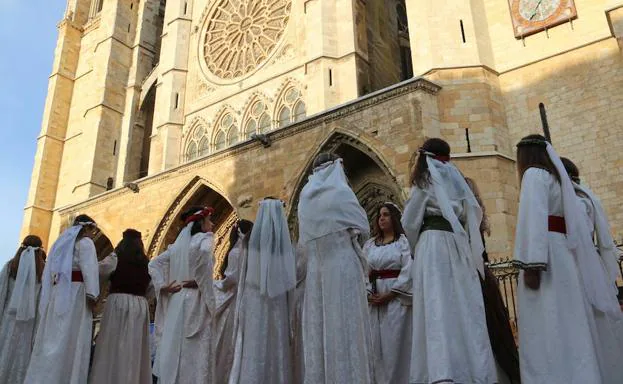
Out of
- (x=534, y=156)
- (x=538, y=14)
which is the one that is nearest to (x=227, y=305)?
(x=534, y=156)

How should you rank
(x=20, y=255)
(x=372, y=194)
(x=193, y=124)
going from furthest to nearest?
1. (x=193, y=124)
2. (x=372, y=194)
3. (x=20, y=255)

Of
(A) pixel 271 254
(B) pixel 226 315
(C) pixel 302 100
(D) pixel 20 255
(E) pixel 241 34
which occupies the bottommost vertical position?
(B) pixel 226 315

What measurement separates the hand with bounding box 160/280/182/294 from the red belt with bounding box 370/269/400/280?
147 centimetres

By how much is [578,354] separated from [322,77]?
10.4 meters

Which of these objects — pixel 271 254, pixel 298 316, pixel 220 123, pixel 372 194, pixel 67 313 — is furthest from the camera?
pixel 220 123

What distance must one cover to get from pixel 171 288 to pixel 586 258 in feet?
9.43

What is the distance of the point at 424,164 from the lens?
3.16 metres

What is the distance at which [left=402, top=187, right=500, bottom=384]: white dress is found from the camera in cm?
272

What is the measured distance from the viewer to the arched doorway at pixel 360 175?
953 centimetres

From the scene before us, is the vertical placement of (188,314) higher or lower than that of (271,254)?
lower

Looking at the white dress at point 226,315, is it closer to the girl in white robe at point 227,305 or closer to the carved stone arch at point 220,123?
the girl in white robe at point 227,305

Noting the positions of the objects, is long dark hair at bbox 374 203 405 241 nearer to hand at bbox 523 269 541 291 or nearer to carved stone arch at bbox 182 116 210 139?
hand at bbox 523 269 541 291

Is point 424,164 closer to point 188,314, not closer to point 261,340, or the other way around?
point 261,340

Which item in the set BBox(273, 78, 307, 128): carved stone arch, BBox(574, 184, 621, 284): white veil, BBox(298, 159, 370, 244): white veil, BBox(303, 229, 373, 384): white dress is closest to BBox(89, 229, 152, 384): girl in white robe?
BBox(298, 159, 370, 244): white veil
